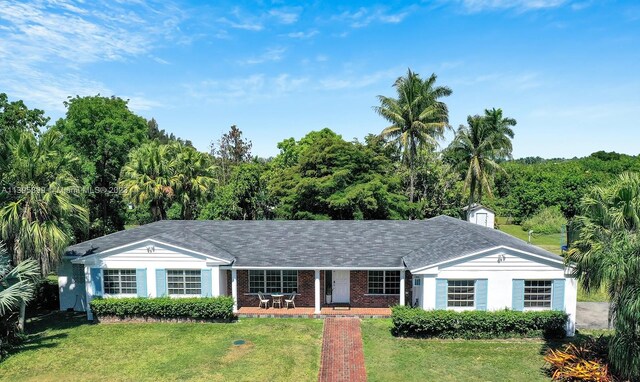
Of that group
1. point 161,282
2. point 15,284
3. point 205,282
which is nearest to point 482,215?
point 205,282

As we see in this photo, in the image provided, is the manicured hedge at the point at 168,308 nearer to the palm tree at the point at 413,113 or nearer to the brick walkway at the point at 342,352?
the brick walkway at the point at 342,352

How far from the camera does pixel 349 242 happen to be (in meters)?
22.0

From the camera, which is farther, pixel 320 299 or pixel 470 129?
pixel 470 129

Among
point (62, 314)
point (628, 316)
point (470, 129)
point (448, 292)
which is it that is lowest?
point (62, 314)

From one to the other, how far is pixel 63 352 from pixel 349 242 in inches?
522

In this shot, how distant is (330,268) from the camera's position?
19.6 metres

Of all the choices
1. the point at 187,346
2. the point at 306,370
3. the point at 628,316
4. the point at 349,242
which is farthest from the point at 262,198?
the point at 628,316

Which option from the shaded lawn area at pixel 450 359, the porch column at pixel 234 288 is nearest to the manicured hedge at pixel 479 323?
the shaded lawn area at pixel 450 359

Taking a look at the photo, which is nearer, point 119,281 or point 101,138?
point 119,281

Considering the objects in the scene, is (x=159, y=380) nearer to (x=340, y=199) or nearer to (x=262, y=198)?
(x=340, y=199)

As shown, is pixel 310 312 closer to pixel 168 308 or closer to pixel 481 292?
pixel 168 308

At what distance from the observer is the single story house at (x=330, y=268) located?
1762 centimetres

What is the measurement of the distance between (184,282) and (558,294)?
651 inches

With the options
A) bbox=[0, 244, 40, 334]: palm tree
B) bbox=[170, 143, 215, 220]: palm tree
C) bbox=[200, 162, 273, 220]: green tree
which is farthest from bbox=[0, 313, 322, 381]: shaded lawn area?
bbox=[200, 162, 273, 220]: green tree
